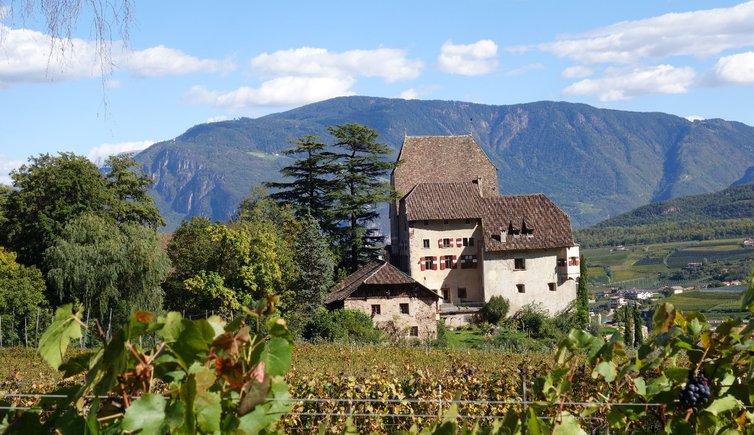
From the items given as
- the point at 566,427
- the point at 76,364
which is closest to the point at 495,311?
the point at 566,427

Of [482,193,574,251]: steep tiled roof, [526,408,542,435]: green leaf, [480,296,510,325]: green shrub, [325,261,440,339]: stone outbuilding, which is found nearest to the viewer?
[526,408,542,435]: green leaf

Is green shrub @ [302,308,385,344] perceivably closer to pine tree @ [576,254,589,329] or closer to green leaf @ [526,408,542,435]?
pine tree @ [576,254,589,329]

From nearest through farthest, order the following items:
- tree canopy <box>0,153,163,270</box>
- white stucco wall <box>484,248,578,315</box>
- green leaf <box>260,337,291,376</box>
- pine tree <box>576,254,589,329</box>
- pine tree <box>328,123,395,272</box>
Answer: green leaf <box>260,337,291,376</box>
tree canopy <box>0,153,163,270</box>
pine tree <box>576,254,589,329</box>
white stucco wall <box>484,248,578,315</box>
pine tree <box>328,123,395,272</box>

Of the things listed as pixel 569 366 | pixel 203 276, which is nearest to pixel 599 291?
pixel 203 276

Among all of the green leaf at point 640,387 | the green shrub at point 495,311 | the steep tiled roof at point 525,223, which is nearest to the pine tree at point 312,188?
the steep tiled roof at point 525,223

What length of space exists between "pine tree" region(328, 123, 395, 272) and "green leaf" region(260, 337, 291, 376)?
51830 millimetres

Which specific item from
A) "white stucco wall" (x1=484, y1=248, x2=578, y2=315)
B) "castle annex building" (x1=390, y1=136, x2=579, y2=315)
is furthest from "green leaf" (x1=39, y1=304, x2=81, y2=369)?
"white stucco wall" (x1=484, y1=248, x2=578, y2=315)

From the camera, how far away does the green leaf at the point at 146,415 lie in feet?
7.65

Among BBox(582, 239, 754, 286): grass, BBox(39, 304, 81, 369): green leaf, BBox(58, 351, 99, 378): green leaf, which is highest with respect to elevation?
BBox(39, 304, 81, 369): green leaf

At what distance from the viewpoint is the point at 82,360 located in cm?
269

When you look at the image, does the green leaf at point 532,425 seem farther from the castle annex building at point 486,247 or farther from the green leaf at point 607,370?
the castle annex building at point 486,247

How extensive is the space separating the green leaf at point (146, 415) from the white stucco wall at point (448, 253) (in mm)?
51542

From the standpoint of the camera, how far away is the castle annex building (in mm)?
53469

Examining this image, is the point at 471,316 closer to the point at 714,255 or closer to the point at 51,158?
the point at 51,158
